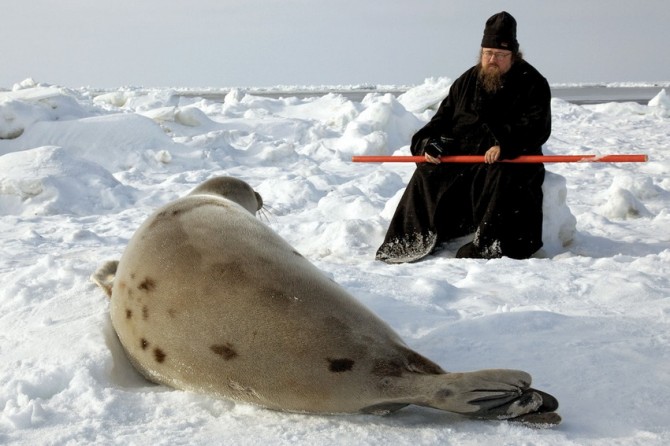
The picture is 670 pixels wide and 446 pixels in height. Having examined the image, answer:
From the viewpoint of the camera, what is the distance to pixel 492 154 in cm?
384

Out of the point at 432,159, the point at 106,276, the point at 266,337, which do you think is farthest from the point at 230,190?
the point at 432,159

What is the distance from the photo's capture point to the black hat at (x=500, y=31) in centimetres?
383

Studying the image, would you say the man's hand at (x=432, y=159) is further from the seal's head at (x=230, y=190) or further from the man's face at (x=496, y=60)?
the seal's head at (x=230, y=190)

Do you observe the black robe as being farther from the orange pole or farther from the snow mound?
the snow mound

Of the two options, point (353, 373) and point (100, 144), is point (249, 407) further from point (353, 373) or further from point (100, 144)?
point (100, 144)

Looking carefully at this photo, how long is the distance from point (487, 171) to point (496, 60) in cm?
59

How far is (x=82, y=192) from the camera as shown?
Result: 588 cm

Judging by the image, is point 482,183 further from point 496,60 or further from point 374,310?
point 374,310

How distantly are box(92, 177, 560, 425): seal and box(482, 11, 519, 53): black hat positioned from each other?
7.33ft

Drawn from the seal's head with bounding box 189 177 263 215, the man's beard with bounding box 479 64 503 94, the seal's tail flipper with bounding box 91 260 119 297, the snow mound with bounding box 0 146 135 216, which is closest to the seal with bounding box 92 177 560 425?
the seal's tail flipper with bounding box 91 260 119 297

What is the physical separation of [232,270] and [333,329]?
321 mm

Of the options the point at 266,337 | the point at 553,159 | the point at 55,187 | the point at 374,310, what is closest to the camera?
the point at 266,337

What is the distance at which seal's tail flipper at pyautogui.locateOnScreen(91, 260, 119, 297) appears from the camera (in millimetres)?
2402

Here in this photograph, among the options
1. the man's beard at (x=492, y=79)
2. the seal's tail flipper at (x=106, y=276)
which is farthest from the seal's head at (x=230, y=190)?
the man's beard at (x=492, y=79)
